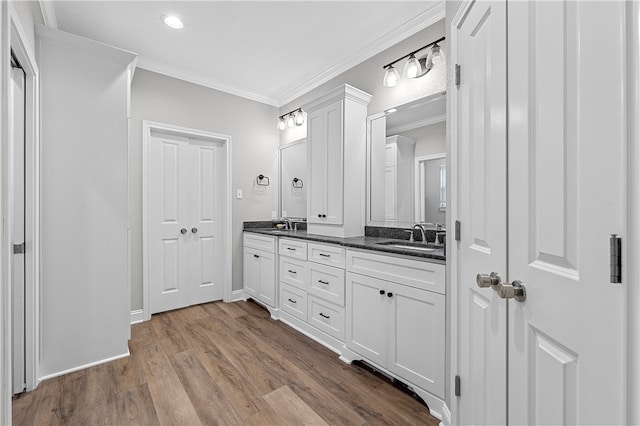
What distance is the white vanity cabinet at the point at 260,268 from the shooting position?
10.0 ft

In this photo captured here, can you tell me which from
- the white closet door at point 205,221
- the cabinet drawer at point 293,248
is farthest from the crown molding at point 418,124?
the white closet door at point 205,221

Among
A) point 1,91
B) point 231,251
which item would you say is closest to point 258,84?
point 231,251

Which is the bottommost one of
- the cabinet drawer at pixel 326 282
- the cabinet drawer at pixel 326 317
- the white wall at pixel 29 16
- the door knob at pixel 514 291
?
the cabinet drawer at pixel 326 317

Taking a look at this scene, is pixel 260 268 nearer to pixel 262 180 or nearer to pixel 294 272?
pixel 294 272

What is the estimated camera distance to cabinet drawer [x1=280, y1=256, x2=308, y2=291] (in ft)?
8.69

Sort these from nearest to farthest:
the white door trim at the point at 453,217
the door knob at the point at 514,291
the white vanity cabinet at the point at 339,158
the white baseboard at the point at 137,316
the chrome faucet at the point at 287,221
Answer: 1. the door knob at the point at 514,291
2. the white door trim at the point at 453,217
3. the white vanity cabinet at the point at 339,158
4. the white baseboard at the point at 137,316
5. the chrome faucet at the point at 287,221

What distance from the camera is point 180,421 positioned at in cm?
155

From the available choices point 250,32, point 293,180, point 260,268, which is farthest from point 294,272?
point 250,32

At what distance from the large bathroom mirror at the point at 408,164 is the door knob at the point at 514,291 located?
55.8 inches

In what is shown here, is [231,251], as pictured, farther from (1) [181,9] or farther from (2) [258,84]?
(1) [181,9]

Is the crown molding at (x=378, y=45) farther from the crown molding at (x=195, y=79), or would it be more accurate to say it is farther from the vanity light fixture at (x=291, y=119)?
the crown molding at (x=195, y=79)

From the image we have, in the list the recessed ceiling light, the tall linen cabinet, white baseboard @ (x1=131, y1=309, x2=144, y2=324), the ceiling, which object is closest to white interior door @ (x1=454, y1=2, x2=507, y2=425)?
the ceiling

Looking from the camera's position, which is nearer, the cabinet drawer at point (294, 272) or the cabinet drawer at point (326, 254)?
the cabinet drawer at point (326, 254)

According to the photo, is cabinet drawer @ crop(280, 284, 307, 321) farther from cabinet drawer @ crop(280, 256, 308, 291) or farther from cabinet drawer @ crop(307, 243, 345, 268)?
cabinet drawer @ crop(307, 243, 345, 268)
